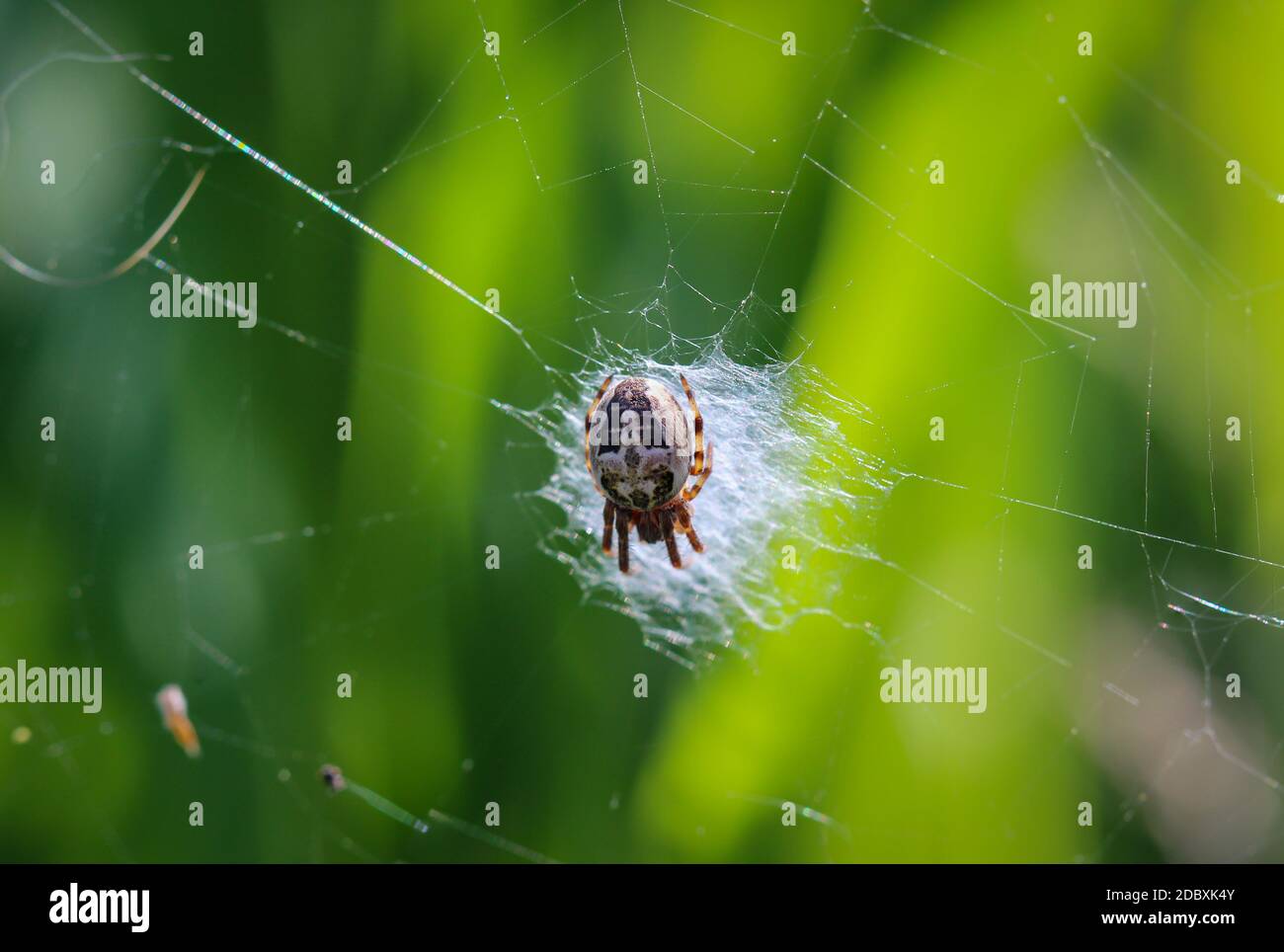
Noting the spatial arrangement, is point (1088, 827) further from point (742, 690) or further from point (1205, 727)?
point (742, 690)

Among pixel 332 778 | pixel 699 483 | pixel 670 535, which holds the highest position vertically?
pixel 699 483

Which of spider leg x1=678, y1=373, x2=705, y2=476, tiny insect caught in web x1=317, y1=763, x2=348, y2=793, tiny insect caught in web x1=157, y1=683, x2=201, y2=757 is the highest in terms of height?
spider leg x1=678, y1=373, x2=705, y2=476

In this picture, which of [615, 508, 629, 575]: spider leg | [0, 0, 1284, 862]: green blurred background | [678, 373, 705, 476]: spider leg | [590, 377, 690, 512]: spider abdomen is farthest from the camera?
[615, 508, 629, 575]: spider leg

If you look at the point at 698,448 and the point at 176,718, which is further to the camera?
the point at 698,448

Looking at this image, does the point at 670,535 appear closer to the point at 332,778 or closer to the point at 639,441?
the point at 639,441

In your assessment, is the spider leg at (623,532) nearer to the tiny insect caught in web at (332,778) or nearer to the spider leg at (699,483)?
the spider leg at (699,483)

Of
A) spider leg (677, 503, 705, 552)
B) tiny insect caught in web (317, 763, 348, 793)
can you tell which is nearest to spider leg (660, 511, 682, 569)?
spider leg (677, 503, 705, 552)

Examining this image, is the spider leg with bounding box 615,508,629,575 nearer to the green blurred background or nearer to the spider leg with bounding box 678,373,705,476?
the spider leg with bounding box 678,373,705,476

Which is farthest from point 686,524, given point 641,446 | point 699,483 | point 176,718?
point 176,718
